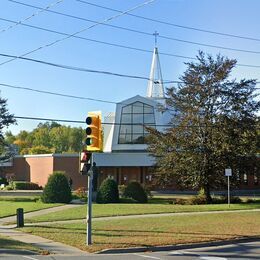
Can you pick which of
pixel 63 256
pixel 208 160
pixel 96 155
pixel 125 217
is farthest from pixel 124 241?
pixel 96 155

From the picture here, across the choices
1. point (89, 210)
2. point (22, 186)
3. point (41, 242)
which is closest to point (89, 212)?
point (89, 210)

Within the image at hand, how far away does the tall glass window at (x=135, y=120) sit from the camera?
65.9m

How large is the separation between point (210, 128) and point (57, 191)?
475 inches

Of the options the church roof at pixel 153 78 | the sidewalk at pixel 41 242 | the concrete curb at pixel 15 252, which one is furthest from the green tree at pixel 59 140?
the concrete curb at pixel 15 252

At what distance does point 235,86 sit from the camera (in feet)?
124

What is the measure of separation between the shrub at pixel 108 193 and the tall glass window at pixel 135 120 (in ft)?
100

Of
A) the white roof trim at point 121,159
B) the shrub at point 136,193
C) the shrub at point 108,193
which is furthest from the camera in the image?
the white roof trim at point 121,159

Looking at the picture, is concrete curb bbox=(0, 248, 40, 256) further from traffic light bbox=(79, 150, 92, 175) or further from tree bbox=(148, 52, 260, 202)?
tree bbox=(148, 52, 260, 202)

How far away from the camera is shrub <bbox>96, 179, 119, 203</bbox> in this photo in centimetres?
3497

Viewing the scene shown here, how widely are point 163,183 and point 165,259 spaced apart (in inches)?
1053

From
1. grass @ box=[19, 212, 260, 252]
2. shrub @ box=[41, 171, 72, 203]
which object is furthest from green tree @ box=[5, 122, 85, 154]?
grass @ box=[19, 212, 260, 252]

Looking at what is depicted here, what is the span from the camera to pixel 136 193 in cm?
3788

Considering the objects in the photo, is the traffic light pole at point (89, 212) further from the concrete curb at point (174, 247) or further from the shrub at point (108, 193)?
the shrub at point (108, 193)

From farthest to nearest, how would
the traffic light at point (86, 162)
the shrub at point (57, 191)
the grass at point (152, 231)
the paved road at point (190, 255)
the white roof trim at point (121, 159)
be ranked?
the white roof trim at point (121, 159) < the shrub at point (57, 191) < the grass at point (152, 231) < the traffic light at point (86, 162) < the paved road at point (190, 255)
